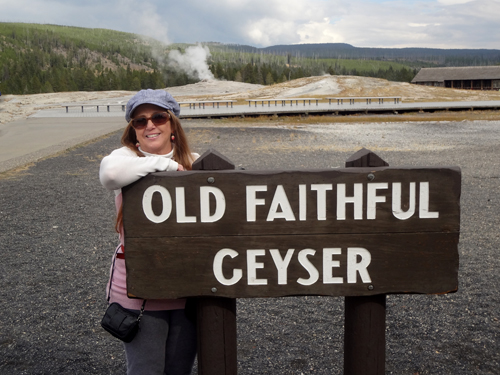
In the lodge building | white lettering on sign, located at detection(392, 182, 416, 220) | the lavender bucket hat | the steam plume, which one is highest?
the steam plume

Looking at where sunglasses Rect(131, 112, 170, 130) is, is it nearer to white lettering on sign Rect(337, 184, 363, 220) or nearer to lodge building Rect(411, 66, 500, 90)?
white lettering on sign Rect(337, 184, 363, 220)

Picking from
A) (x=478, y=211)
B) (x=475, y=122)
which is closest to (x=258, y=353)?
(x=478, y=211)

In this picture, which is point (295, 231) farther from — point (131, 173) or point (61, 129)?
point (61, 129)

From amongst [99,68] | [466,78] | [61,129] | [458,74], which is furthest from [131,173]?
[99,68]

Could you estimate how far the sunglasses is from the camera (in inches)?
87.0

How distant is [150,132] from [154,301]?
72cm

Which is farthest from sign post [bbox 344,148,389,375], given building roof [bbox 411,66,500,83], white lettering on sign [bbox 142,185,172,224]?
building roof [bbox 411,66,500,83]

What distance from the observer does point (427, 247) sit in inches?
72.4

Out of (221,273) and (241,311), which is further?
(241,311)

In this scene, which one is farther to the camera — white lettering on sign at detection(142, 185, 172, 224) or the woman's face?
the woman's face

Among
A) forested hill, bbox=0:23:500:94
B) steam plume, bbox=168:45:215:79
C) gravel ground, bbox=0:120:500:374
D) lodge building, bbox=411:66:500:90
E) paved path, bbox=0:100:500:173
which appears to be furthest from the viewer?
steam plume, bbox=168:45:215:79

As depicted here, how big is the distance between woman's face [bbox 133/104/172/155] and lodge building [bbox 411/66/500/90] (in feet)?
260

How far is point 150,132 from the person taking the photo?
2.22m

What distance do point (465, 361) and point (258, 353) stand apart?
130 cm
